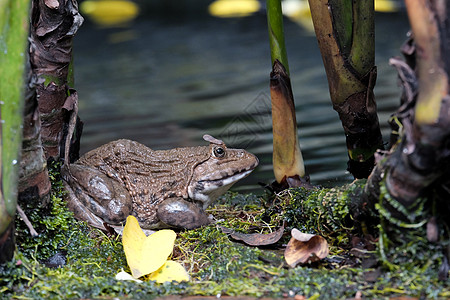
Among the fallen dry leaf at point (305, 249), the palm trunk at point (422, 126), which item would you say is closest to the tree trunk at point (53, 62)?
the fallen dry leaf at point (305, 249)

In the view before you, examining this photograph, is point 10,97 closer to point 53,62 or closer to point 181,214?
point 53,62

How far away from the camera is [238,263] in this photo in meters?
2.06

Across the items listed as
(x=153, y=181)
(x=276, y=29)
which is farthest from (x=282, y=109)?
(x=153, y=181)

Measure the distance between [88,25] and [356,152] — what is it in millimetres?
10962

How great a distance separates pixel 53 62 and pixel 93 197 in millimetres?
611

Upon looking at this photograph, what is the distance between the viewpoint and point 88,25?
12.7 metres

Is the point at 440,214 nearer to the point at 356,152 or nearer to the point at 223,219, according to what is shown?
the point at 356,152

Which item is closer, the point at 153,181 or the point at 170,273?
the point at 170,273

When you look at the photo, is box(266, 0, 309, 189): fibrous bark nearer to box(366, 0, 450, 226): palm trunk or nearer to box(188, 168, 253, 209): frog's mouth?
box(188, 168, 253, 209): frog's mouth

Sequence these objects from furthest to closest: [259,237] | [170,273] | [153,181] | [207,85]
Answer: [207,85] < [153,181] < [259,237] < [170,273]

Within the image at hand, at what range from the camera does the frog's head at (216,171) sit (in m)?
2.84

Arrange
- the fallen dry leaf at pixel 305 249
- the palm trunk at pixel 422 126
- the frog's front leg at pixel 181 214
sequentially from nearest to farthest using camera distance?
1. the palm trunk at pixel 422 126
2. the fallen dry leaf at pixel 305 249
3. the frog's front leg at pixel 181 214

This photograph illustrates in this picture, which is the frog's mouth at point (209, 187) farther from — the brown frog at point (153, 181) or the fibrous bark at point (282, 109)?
the fibrous bark at point (282, 109)

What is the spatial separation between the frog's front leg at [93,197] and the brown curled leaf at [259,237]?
1.78 ft
